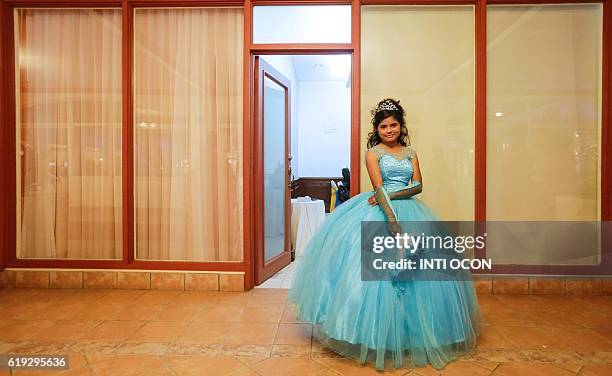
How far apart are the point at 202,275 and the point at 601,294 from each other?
3533 mm

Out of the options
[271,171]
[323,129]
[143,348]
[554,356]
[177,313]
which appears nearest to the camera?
[554,356]

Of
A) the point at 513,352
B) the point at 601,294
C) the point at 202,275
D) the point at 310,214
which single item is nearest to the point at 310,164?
the point at 310,214

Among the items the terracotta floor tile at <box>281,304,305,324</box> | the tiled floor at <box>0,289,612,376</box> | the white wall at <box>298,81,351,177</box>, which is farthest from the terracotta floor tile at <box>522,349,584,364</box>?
the white wall at <box>298,81,351,177</box>

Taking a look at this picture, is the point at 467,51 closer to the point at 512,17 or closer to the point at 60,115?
the point at 512,17

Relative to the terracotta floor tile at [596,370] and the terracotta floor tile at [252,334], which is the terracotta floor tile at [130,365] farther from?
the terracotta floor tile at [596,370]

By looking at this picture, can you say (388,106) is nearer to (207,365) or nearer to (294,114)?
(207,365)

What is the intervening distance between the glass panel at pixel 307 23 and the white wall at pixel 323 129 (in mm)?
4645

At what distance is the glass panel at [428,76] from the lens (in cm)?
352

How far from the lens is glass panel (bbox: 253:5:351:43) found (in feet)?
11.5

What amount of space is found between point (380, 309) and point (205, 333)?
4.09 feet

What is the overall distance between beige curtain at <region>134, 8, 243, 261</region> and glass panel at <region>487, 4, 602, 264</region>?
229cm

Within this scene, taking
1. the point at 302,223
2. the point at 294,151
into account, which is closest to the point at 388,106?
the point at 302,223

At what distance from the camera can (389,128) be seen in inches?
102

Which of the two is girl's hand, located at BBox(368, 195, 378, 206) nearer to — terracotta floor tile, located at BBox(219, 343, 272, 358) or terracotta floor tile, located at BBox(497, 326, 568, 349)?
terracotta floor tile, located at BBox(219, 343, 272, 358)
